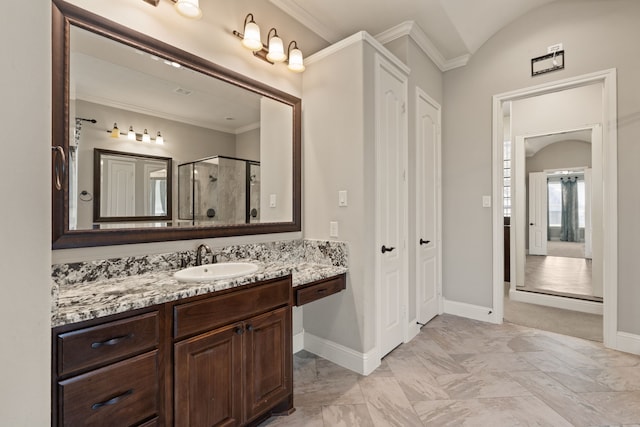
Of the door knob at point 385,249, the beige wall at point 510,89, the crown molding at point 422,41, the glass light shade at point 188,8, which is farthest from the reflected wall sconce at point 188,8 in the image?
the beige wall at point 510,89

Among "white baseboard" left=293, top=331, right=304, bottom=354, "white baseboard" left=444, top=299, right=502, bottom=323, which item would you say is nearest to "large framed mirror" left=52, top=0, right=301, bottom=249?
"white baseboard" left=293, top=331, right=304, bottom=354

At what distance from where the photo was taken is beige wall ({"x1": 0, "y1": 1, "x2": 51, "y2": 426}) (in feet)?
2.41

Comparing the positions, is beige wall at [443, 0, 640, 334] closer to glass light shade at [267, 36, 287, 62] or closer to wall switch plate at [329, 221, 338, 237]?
wall switch plate at [329, 221, 338, 237]

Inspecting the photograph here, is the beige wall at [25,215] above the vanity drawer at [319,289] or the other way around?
above

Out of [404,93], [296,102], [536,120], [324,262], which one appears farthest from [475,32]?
[324,262]

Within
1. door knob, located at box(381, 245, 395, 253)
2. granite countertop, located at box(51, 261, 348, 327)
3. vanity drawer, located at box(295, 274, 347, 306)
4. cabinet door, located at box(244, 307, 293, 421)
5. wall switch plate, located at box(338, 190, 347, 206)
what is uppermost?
wall switch plate, located at box(338, 190, 347, 206)

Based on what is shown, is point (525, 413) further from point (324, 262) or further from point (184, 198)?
point (184, 198)

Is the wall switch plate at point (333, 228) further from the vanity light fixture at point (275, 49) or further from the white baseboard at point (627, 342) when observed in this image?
the white baseboard at point (627, 342)

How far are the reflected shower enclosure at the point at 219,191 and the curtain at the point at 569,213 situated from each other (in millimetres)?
4522

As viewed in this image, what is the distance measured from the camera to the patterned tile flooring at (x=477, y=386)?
175 cm

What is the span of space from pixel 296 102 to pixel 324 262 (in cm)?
135

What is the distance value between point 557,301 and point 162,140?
15.1ft

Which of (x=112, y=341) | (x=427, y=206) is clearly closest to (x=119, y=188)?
(x=112, y=341)

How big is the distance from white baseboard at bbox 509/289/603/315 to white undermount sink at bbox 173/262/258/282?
12.5ft
